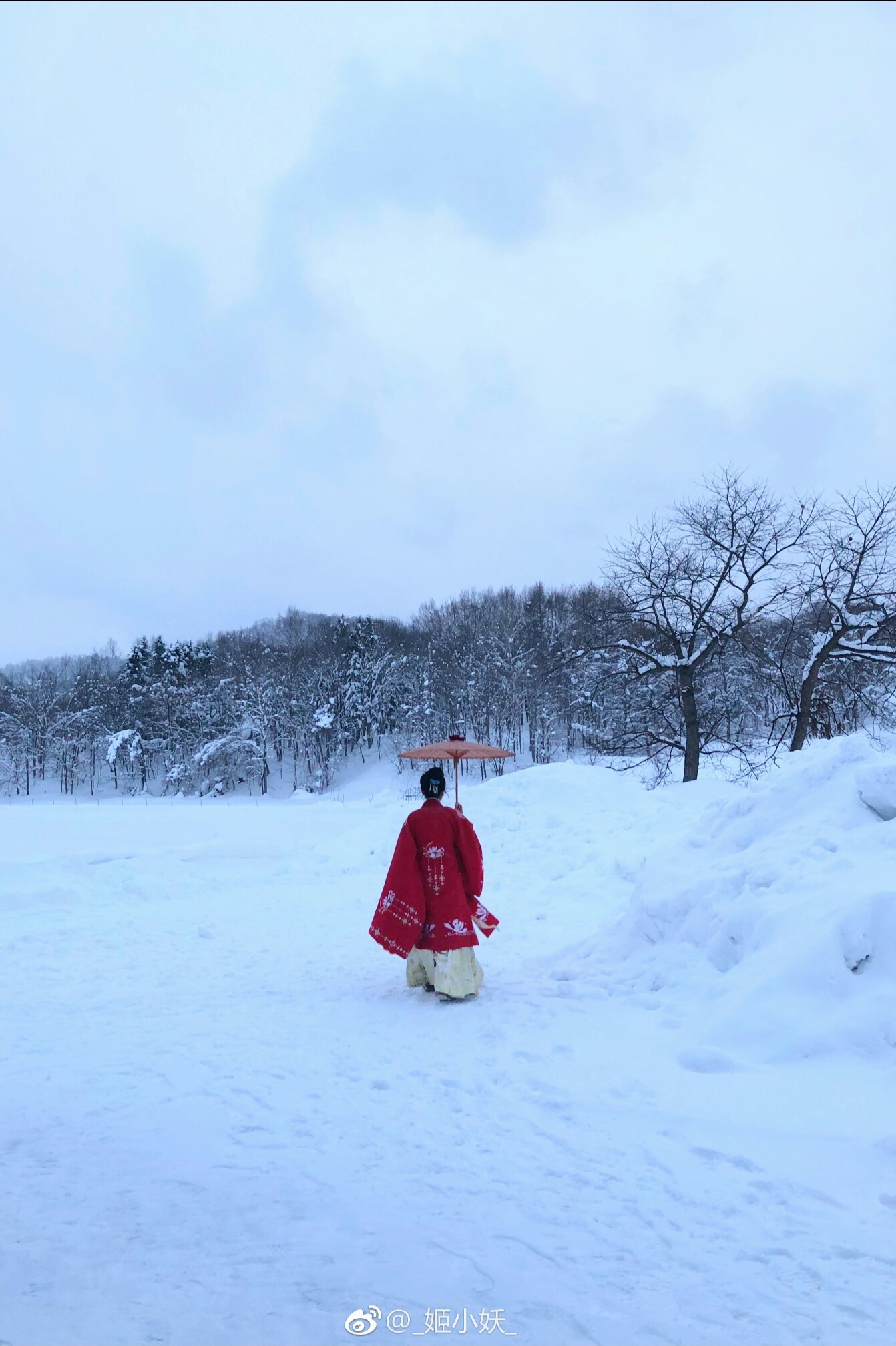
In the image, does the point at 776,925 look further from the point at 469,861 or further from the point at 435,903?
the point at 435,903

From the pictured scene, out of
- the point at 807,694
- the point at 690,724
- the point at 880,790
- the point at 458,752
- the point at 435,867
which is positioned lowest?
the point at 435,867

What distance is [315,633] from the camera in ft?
233

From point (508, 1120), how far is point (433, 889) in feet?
8.48

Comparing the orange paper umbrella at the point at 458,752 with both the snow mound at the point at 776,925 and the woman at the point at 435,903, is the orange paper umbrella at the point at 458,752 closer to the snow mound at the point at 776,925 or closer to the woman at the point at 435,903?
the snow mound at the point at 776,925

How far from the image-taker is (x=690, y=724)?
18.7 metres

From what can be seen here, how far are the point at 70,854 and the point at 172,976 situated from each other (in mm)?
7610

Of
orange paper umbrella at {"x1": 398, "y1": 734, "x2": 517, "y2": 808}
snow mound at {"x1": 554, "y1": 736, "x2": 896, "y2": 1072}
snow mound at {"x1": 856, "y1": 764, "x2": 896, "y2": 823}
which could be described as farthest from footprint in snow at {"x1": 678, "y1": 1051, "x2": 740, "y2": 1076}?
orange paper umbrella at {"x1": 398, "y1": 734, "x2": 517, "y2": 808}

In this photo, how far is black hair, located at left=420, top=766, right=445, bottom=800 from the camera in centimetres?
672

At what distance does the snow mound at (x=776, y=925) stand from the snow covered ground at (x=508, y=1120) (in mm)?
22

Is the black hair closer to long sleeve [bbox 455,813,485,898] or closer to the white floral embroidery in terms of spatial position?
long sleeve [bbox 455,813,485,898]

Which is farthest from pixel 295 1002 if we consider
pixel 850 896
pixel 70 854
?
pixel 70 854

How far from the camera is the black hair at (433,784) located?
22.1ft

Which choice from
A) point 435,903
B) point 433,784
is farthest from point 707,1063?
point 433,784

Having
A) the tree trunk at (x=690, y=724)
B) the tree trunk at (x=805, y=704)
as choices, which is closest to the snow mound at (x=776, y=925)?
the tree trunk at (x=805, y=704)
